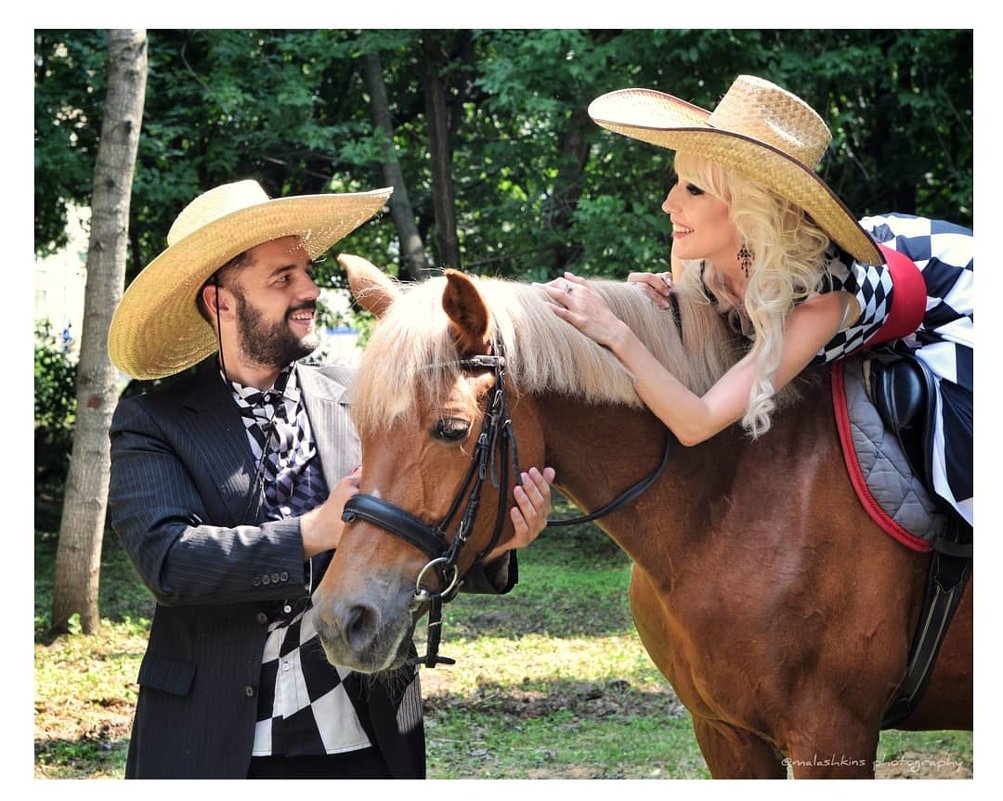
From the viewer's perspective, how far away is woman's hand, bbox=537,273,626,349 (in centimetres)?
238

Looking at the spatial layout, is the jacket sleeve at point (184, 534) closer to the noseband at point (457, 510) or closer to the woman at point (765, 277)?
the noseband at point (457, 510)

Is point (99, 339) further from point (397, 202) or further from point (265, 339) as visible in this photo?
point (265, 339)

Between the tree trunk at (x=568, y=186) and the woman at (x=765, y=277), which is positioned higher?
the tree trunk at (x=568, y=186)

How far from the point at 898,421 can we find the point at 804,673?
2.22 ft

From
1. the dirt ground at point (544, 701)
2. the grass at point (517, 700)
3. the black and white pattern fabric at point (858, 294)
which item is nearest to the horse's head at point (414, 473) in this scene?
the black and white pattern fabric at point (858, 294)

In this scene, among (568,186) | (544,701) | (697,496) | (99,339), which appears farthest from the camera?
(568,186)

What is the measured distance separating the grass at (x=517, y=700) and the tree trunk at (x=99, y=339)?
0.42 meters

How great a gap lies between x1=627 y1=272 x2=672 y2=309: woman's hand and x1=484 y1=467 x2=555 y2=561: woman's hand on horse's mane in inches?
21.7

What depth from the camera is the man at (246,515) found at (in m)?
2.40

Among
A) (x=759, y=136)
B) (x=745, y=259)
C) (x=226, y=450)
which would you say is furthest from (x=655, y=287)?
(x=226, y=450)

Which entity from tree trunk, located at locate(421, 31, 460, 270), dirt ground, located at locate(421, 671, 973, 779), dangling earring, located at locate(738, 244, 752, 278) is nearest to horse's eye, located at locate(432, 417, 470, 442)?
dangling earring, located at locate(738, 244, 752, 278)

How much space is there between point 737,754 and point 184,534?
1.61 meters

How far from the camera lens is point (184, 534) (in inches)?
95.2
